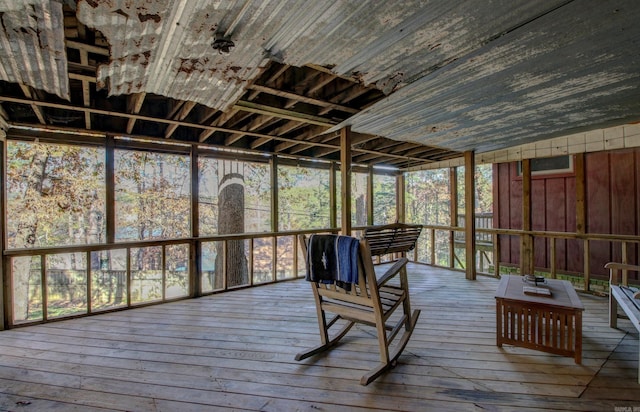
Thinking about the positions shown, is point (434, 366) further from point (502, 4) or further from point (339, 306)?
point (502, 4)

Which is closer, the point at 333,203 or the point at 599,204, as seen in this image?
the point at 599,204

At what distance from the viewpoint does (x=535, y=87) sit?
252cm

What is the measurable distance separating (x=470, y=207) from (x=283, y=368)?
419 cm

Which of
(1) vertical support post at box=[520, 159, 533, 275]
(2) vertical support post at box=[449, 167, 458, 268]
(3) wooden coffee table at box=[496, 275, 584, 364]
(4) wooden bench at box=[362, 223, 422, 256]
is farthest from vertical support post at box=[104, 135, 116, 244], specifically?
(1) vertical support post at box=[520, 159, 533, 275]

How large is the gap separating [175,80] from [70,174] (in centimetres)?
464

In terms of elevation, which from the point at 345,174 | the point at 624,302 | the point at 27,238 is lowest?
the point at 624,302

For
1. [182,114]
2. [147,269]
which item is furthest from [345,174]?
[147,269]

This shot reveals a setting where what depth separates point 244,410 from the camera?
1.86 metres

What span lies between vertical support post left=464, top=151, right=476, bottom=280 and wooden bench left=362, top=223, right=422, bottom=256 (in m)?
1.06

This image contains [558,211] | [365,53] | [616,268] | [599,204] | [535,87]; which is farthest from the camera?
[558,211]

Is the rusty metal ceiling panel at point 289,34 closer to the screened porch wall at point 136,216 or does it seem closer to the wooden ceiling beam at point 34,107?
the wooden ceiling beam at point 34,107

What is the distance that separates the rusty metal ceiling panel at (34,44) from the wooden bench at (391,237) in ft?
11.5

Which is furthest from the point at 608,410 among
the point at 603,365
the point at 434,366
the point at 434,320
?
the point at 434,320

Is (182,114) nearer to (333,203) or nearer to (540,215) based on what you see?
(333,203)
